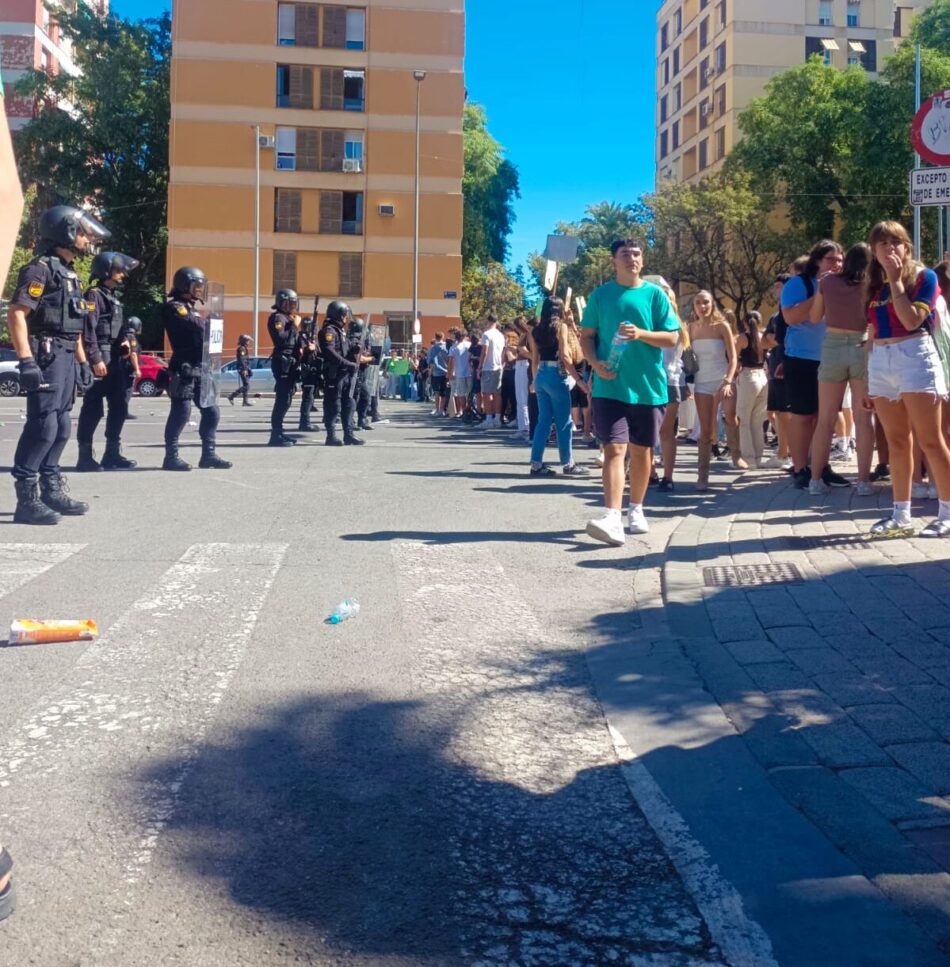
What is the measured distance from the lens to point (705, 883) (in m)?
3.17

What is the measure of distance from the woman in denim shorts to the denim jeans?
177 inches

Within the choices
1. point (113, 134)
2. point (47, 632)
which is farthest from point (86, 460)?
point (113, 134)

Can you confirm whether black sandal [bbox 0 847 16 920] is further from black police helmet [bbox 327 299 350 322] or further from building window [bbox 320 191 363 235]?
building window [bbox 320 191 363 235]

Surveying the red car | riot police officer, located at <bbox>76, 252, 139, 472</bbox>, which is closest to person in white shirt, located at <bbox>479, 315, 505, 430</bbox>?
riot police officer, located at <bbox>76, 252, 139, 472</bbox>

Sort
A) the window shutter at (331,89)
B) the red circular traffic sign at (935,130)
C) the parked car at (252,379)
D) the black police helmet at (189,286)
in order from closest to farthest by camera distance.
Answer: the red circular traffic sign at (935,130) → the black police helmet at (189,286) → the parked car at (252,379) → the window shutter at (331,89)

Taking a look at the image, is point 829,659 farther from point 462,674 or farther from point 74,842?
point 74,842

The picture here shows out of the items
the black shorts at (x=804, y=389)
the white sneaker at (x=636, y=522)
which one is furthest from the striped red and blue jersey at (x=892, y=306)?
the black shorts at (x=804, y=389)

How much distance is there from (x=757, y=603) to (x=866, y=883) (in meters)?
3.08

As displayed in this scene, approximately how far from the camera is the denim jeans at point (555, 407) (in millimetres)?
11938

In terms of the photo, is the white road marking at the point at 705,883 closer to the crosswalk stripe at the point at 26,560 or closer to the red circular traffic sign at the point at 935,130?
the crosswalk stripe at the point at 26,560

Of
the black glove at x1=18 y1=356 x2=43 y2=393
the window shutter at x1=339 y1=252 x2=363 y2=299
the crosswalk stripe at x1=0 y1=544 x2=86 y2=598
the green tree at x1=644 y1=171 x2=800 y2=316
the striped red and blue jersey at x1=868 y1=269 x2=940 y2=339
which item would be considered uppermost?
the green tree at x1=644 y1=171 x2=800 y2=316

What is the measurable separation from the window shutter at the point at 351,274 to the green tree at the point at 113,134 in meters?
9.02

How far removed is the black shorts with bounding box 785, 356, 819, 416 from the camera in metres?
10.0

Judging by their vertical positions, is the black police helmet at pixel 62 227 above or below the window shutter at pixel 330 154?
below
